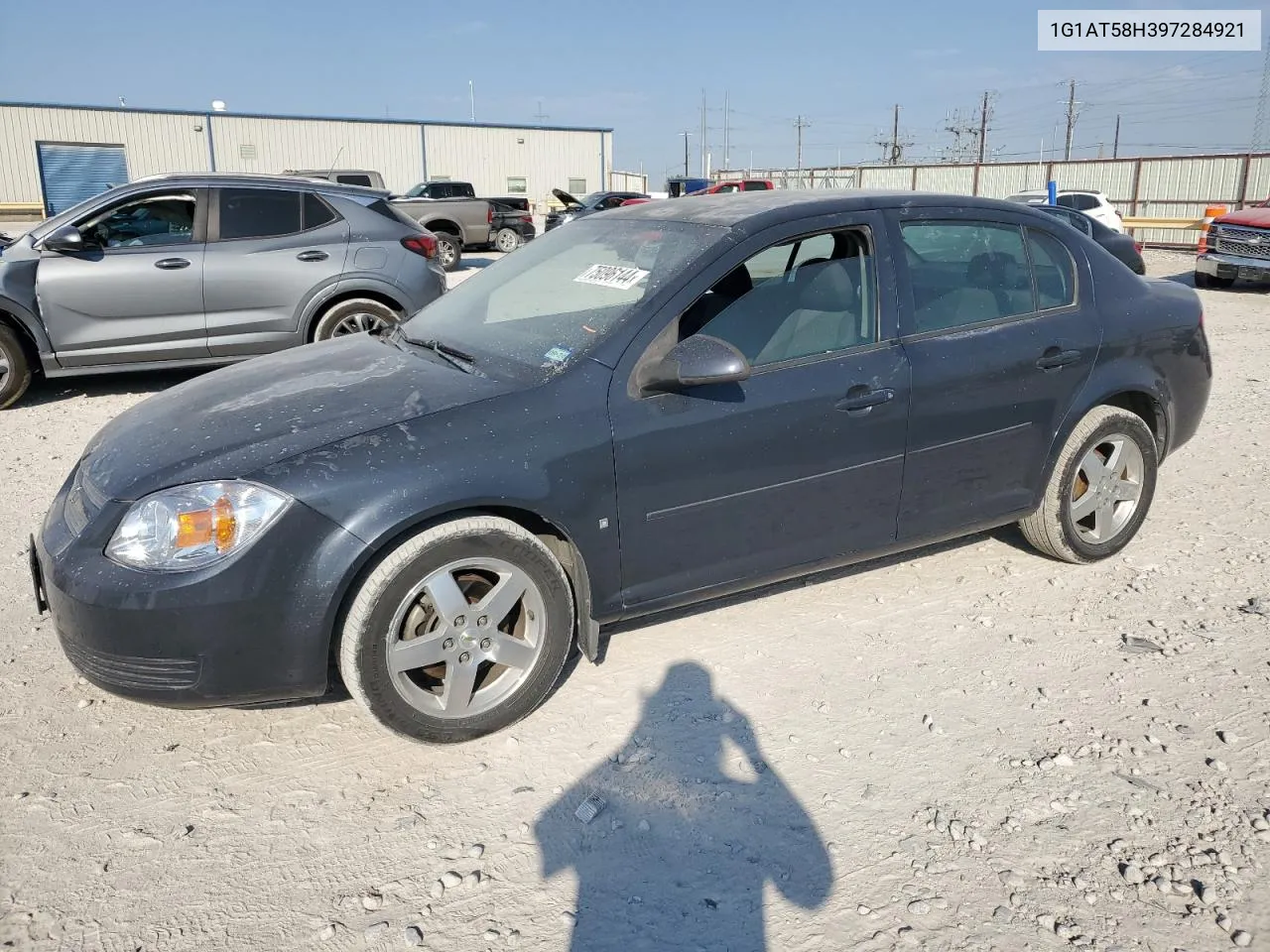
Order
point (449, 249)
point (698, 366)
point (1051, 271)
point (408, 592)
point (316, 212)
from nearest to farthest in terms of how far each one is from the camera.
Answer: point (408, 592) < point (698, 366) < point (1051, 271) < point (316, 212) < point (449, 249)

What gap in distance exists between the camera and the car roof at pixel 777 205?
11.6ft

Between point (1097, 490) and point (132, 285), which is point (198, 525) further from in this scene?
point (132, 285)

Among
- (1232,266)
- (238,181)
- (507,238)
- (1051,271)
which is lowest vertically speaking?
(1232,266)

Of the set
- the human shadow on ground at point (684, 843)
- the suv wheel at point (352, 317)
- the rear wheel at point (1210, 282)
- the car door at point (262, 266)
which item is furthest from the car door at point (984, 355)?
the rear wheel at point (1210, 282)

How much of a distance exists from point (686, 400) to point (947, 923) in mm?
1703

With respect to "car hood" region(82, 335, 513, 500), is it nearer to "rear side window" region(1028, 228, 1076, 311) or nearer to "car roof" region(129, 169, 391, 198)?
"rear side window" region(1028, 228, 1076, 311)

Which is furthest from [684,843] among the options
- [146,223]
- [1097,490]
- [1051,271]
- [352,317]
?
[146,223]

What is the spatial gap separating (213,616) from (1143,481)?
155 inches

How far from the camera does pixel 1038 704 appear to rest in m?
3.25

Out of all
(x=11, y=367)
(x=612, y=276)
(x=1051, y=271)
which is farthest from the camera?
(x=11, y=367)

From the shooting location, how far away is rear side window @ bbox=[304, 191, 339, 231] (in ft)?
25.3

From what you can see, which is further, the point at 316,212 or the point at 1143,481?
the point at 316,212

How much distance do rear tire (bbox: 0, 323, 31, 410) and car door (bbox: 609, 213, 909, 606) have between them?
6141 millimetres

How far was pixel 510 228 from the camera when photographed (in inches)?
922
